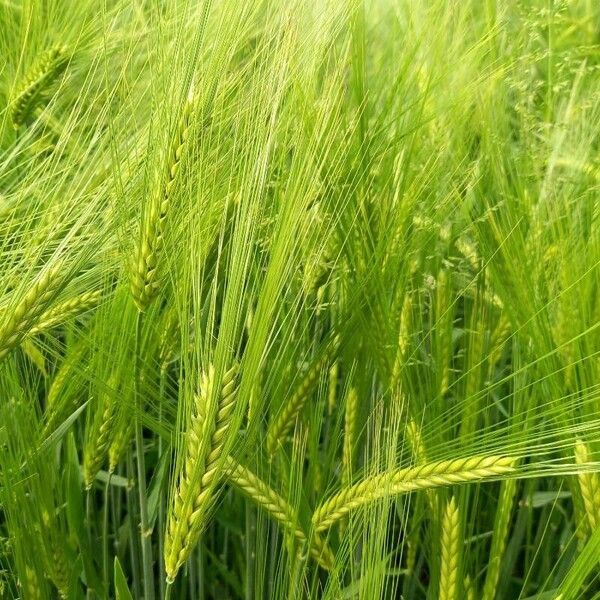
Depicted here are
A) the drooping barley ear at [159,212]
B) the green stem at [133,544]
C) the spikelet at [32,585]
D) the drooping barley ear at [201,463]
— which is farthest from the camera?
the green stem at [133,544]

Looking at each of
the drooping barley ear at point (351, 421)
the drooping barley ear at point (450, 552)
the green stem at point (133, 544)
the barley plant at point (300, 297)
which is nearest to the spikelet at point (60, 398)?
the barley plant at point (300, 297)

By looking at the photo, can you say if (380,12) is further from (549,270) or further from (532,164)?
(549,270)

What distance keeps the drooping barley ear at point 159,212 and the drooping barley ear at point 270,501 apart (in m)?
0.19

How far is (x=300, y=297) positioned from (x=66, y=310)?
251 mm

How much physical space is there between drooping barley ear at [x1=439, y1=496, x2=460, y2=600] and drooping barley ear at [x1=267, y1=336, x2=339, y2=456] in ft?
0.53

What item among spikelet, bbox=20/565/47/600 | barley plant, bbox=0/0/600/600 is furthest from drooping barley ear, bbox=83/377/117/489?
spikelet, bbox=20/565/47/600

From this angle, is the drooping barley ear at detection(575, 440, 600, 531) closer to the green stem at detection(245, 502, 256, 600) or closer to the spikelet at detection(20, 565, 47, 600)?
the green stem at detection(245, 502, 256, 600)

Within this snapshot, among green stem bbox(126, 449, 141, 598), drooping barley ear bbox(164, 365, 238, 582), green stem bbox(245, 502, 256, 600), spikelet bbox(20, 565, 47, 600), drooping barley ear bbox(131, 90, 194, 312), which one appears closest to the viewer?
drooping barley ear bbox(164, 365, 238, 582)

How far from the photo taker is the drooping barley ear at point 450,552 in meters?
0.88

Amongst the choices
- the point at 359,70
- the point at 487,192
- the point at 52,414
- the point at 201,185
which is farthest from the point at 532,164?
the point at 52,414

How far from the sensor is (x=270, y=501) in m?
0.88

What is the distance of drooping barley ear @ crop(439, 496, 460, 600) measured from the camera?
876 millimetres

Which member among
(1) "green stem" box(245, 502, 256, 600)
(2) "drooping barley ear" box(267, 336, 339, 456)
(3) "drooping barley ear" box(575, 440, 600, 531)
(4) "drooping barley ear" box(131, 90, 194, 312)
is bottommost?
(1) "green stem" box(245, 502, 256, 600)

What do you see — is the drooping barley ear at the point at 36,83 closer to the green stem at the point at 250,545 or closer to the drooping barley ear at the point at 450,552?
the green stem at the point at 250,545
